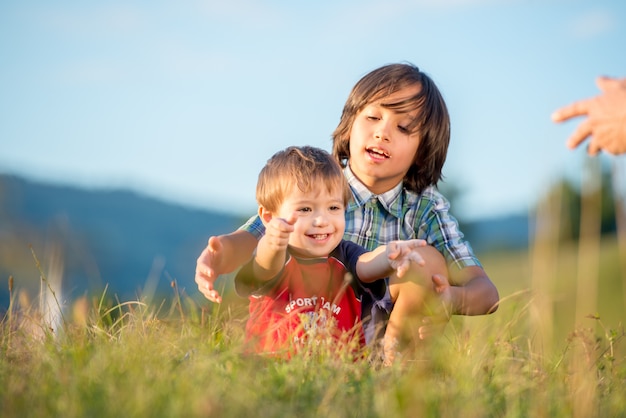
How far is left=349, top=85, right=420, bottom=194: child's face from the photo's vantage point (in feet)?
11.8

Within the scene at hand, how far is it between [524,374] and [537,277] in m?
0.47

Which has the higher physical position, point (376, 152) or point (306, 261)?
point (376, 152)

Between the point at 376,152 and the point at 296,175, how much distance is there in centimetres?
72

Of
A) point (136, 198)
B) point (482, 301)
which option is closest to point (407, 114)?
point (482, 301)

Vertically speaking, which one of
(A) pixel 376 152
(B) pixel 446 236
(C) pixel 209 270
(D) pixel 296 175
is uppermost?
(A) pixel 376 152

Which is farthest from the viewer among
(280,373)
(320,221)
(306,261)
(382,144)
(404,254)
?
(382,144)

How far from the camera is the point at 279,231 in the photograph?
2.73 m

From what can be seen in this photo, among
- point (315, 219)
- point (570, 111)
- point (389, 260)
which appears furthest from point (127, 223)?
point (570, 111)

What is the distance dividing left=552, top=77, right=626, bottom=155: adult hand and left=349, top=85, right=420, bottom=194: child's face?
4.50 feet

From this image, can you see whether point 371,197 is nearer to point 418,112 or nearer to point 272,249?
point 418,112

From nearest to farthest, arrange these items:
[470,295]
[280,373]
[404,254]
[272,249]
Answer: [280,373], [404,254], [272,249], [470,295]

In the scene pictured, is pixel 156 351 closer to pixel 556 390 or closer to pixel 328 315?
pixel 328 315

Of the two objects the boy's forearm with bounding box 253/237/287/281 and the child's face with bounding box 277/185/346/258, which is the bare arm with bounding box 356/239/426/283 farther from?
the boy's forearm with bounding box 253/237/287/281

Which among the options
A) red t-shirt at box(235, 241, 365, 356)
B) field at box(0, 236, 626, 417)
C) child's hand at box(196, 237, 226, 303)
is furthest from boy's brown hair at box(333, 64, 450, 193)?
child's hand at box(196, 237, 226, 303)
